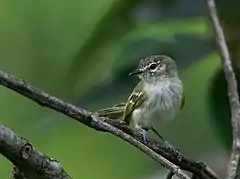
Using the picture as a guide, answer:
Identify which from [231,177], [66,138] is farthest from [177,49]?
[231,177]

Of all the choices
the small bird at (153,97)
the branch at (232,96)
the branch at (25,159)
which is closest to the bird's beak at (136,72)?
the small bird at (153,97)

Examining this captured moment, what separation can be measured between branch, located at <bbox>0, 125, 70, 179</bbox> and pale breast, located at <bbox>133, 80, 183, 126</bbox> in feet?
4.08

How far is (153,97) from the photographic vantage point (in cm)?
224

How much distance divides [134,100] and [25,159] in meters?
1.41

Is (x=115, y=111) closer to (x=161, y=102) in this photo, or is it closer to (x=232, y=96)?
(x=161, y=102)

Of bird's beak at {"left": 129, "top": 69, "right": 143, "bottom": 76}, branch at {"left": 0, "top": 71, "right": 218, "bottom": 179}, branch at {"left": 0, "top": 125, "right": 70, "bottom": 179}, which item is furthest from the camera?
bird's beak at {"left": 129, "top": 69, "right": 143, "bottom": 76}

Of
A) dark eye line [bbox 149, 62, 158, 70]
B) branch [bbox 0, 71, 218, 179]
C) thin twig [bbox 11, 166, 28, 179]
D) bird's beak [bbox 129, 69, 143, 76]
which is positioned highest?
dark eye line [bbox 149, 62, 158, 70]

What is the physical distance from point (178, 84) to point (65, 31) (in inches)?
27.7

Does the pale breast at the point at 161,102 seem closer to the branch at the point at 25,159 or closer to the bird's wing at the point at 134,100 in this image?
the bird's wing at the point at 134,100

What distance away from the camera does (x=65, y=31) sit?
2762 mm

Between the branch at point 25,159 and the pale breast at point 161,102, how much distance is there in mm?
1242

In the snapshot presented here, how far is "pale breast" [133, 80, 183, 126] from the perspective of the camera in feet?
6.72

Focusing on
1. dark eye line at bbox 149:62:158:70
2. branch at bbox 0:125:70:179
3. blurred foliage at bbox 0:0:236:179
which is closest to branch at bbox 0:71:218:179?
branch at bbox 0:125:70:179

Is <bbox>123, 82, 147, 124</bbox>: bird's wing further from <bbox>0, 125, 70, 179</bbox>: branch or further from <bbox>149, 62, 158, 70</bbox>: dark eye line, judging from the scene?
<bbox>0, 125, 70, 179</bbox>: branch
